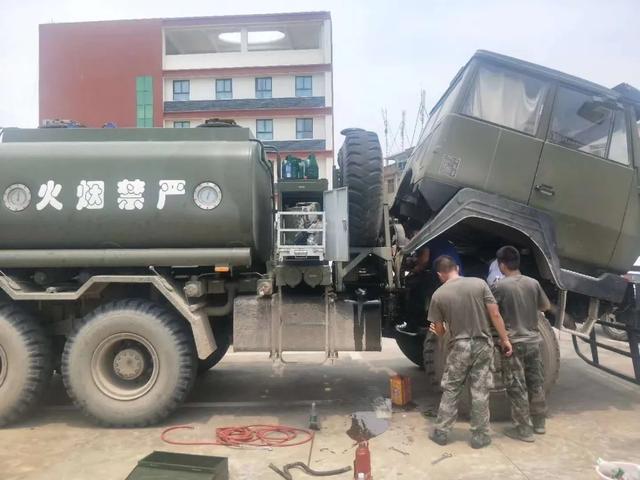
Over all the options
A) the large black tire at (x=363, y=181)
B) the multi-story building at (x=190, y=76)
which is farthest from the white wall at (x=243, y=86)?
the large black tire at (x=363, y=181)

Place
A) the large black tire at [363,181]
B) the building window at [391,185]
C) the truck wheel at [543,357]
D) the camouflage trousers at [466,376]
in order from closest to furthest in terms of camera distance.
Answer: the camouflage trousers at [466,376], the truck wheel at [543,357], the large black tire at [363,181], the building window at [391,185]

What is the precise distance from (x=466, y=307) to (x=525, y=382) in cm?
99

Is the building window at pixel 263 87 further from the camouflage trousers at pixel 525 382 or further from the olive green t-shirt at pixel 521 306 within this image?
the camouflage trousers at pixel 525 382

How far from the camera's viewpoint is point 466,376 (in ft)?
16.1

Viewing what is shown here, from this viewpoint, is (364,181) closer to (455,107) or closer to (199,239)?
(455,107)

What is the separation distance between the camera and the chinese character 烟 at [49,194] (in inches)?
207

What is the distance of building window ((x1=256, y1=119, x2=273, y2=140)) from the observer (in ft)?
126

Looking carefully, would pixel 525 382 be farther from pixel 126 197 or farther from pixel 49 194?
pixel 49 194

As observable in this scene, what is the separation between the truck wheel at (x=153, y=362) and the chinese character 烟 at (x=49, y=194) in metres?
1.14

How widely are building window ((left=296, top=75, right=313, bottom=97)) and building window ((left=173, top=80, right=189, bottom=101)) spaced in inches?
317

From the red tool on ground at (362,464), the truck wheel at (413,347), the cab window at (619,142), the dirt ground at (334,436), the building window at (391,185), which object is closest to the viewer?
the red tool on ground at (362,464)

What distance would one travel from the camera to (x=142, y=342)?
531cm

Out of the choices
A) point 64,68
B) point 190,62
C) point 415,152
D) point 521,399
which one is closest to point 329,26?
point 190,62

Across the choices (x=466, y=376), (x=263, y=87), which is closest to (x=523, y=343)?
(x=466, y=376)
